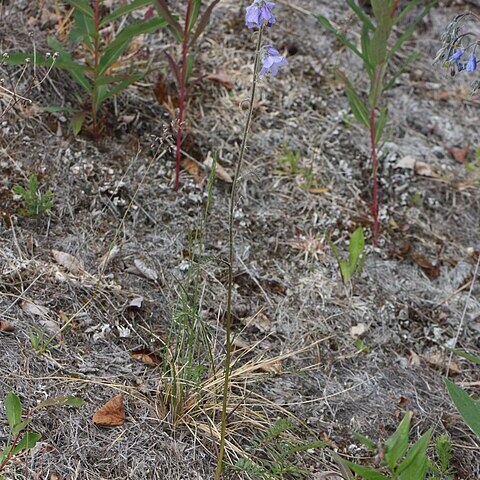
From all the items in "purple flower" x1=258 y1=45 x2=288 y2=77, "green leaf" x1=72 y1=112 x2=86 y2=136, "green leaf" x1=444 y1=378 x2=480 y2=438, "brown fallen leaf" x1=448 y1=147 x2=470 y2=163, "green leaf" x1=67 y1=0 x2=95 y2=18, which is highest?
"purple flower" x1=258 y1=45 x2=288 y2=77

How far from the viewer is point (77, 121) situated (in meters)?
3.30

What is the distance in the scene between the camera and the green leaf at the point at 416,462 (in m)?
2.14

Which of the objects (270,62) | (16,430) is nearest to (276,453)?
(16,430)

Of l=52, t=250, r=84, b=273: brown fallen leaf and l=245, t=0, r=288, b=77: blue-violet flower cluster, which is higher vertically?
l=245, t=0, r=288, b=77: blue-violet flower cluster

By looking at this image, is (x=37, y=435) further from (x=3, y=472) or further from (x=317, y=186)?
(x=317, y=186)

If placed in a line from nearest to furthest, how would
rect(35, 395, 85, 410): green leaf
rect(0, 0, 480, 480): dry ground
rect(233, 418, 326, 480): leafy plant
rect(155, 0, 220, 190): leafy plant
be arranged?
rect(35, 395, 85, 410): green leaf → rect(233, 418, 326, 480): leafy plant → rect(0, 0, 480, 480): dry ground → rect(155, 0, 220, 190): leafy plant

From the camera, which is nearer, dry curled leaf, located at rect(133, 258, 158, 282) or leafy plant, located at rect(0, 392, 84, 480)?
leafy plant, located at rect(0, 392, 84, 480)

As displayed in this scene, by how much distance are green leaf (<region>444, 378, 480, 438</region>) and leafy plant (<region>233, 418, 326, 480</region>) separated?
435mm

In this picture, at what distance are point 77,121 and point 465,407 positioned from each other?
2.03m

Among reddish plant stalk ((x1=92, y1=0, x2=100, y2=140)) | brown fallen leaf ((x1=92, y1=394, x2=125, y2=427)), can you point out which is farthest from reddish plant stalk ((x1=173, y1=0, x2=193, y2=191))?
brown fallen leaf ((x1=92, y1=394, x2=125, y2=427))

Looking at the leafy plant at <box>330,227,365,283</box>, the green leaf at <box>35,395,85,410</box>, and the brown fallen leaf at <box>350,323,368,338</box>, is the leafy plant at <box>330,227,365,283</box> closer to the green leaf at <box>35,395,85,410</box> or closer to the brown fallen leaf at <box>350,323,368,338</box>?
the brown fallen leaf at <box>350,323,368,338</box>

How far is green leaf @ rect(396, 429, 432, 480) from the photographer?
2.14m

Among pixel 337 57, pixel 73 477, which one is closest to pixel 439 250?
pixel 337 57

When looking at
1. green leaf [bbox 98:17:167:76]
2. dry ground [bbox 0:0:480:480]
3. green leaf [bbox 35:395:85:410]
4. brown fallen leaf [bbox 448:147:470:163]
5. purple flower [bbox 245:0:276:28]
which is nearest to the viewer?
purple flower [bbox 245:0:276:28]
